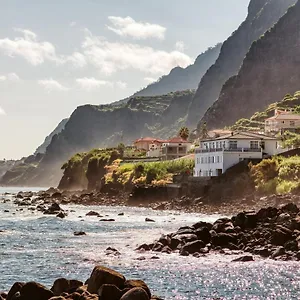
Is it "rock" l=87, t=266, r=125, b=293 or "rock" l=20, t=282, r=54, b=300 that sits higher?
"rock" l=87, t=266, r=125, b=293

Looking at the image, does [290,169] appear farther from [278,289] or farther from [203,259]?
[278,289]

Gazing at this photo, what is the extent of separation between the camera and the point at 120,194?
14450cm

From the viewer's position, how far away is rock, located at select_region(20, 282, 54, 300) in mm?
24766

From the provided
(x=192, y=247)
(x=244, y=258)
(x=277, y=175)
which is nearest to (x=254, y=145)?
(x=277, y=175)

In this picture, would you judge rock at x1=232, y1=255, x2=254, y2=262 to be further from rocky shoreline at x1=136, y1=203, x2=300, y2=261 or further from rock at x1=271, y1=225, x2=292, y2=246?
rock at x1=271, y1=225, x2=292, y2=246

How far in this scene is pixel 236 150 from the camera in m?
109

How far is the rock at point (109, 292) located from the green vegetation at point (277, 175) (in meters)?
69.0

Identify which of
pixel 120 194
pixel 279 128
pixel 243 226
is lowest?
pixel 243 226

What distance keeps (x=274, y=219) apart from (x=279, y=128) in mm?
114479

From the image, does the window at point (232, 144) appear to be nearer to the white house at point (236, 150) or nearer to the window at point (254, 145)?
the white house at point (236, 150)

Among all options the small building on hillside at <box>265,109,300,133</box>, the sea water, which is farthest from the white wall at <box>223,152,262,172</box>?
the small building on hillside at <box>265,109,300,133</box>

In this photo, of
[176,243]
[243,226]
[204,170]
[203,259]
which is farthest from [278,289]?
[204,170]

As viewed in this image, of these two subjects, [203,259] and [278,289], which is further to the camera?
[203,259]

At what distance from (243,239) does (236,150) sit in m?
60.5
